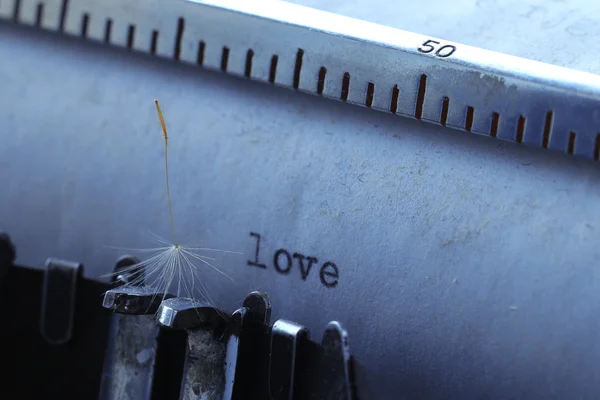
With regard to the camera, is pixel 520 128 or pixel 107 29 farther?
pixel 107 29

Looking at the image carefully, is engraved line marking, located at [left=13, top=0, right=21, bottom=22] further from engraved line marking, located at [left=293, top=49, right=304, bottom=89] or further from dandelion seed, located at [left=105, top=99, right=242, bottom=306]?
engraved line marking, located at [left=293, top=49, right=304, bottom=89]

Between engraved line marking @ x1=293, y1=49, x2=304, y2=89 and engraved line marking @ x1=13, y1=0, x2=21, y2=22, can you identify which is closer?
engraved line marking @ x1=293, y1=49, x2=304, y2=89

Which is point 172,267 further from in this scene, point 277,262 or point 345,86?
point 345,86

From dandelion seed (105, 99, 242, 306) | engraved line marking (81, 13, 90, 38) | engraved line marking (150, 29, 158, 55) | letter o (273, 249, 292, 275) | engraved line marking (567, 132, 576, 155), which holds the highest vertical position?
engraved line marking (81, 13, 90, 38)

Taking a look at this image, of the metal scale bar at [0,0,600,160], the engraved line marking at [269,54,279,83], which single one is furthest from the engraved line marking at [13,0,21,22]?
the engraved line marking at [269,54,279,83]

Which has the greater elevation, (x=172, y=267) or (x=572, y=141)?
(x=572, y=141)

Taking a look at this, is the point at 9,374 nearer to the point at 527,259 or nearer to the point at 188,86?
the point at 188,86

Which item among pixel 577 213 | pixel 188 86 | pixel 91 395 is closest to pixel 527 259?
pixel 577 213

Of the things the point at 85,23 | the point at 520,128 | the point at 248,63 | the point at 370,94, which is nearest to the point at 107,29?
the point at 85,23
